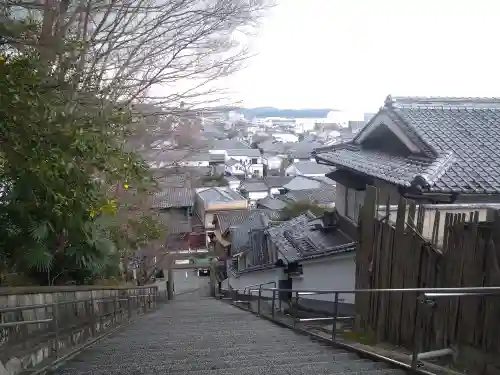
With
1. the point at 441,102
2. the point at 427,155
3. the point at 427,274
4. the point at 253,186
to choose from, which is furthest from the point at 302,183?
the point at 427,274

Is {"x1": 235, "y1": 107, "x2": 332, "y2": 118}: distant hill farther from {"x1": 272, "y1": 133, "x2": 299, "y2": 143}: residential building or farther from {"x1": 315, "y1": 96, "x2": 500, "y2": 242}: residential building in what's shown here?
{"x1": 315, "y1": 96, "x2": 500, "y2": 242}: residential building

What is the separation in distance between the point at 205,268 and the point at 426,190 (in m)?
24.8

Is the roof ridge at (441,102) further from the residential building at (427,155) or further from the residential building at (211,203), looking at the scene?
the residential building at (211,203)

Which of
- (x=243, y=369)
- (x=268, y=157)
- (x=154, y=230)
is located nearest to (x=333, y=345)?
(x=243, y=369)

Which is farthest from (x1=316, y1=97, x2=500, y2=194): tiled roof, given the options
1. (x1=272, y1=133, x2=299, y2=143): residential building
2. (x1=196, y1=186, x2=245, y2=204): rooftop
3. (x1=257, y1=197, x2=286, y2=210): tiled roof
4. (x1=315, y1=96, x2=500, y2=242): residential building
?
(x1=272, y1=133, x2=299, y2=143): residential building

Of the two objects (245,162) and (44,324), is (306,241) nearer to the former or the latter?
(44,324)

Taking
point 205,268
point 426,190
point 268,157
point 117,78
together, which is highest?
point 117,78

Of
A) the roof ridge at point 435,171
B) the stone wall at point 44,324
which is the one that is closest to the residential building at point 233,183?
the stone wall at point 44,324

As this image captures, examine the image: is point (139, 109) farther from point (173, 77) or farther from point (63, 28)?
point (63, 28)

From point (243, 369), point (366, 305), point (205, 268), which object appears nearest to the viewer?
point (243, 369)

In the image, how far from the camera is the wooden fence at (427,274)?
413 cm

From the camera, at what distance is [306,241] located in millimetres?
12914

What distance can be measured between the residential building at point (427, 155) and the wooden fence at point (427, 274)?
1.29ft

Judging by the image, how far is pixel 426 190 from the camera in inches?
266
